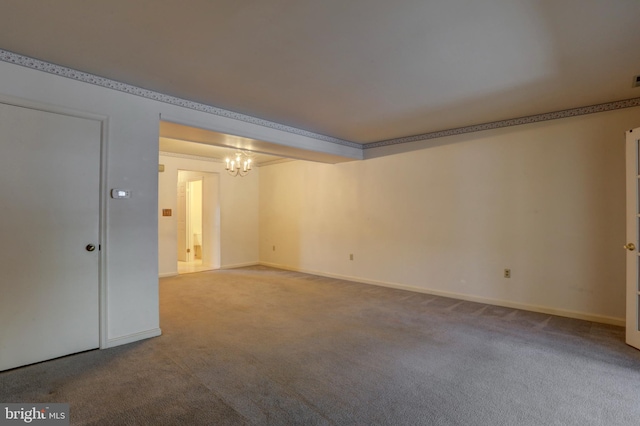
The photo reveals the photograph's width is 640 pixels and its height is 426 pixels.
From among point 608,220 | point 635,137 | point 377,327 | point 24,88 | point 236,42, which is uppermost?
point 236,42

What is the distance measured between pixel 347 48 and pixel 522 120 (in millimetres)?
3044

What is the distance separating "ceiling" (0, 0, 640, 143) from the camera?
198 cm

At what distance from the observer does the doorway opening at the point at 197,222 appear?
7.39 m

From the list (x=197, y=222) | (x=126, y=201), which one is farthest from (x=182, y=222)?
(x=126, y=201)

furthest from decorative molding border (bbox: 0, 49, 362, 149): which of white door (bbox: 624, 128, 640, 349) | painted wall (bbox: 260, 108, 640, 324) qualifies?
white door (bbox: 624, 128, 640, 349)

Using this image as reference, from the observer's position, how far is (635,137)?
9.88ft

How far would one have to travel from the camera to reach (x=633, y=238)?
9.94ft

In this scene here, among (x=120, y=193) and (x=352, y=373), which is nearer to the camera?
(x=352, y=373)

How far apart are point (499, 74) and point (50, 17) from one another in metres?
3.46

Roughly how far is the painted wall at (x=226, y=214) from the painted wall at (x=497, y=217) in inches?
84.7

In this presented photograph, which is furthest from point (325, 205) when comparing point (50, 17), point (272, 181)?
point (50, 17)

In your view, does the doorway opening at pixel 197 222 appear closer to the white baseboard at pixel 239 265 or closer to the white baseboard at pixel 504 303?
the white baseboard at pixel 239 265

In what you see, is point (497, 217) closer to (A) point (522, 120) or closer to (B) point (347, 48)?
(A) point (522, 120)

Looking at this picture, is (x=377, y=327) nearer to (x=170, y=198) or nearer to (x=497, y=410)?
(x=497, y=410)
